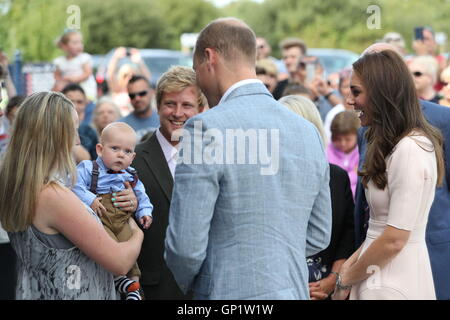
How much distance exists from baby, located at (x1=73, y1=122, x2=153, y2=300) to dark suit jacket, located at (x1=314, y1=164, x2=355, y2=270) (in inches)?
53.4

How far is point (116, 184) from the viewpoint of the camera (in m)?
4.19

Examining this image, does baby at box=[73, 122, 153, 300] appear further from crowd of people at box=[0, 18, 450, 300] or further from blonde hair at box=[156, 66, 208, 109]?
blonde hair at box=[156, 66, 208, 109]

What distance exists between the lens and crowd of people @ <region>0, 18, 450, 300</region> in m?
3.04

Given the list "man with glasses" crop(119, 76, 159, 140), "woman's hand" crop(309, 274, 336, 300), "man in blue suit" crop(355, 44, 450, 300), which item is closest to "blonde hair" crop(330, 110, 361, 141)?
"man with glasses" crop(119, 76, 159, 140)

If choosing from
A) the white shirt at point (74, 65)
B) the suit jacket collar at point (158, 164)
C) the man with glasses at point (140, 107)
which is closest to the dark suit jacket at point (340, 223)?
the suit jacket collar at point (158, 164)

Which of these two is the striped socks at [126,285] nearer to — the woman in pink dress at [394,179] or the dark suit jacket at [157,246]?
the dark suit jacket at [157,246]

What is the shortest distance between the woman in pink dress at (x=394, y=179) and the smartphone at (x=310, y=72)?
220 inches

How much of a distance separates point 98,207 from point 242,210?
1.18 meters

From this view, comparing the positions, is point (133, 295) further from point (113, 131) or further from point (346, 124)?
point (346, 124)

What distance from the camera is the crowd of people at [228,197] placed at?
9.99 ft

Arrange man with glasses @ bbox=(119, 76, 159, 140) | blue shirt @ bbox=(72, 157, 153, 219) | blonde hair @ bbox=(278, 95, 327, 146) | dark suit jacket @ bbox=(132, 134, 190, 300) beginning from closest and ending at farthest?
blue shirt @ bbox=(72, 157, 153, 219)
dark suit jacket @ bbox=(132, 134, 190, 300)
blonde hair @ bbox=(278, 95, 327, 146)
man with glasses @ bbox=(119, 76, 159, 140)
